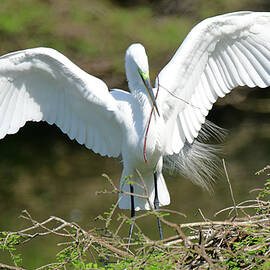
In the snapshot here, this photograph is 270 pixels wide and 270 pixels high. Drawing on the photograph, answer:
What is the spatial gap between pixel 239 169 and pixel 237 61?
230cm

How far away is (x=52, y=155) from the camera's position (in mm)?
5137

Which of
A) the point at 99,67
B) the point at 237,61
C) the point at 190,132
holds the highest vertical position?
the point at 237,61

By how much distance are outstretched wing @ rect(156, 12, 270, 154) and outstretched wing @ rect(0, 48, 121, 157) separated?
229 mm

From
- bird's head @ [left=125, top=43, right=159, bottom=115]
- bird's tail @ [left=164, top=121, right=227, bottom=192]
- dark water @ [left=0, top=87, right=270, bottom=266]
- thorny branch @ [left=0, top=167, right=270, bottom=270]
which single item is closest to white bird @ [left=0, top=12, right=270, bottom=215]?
bird's head @ [left=125, top=43, right=159, bottom=115]

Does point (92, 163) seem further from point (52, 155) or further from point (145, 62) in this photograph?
point (145, 62)

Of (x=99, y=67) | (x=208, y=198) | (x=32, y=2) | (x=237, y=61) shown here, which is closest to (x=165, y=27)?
(x=99, y=67)

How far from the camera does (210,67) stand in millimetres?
2547

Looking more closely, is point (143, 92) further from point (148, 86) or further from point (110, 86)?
point (110, 86)

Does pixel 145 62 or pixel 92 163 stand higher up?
pixel 145 62

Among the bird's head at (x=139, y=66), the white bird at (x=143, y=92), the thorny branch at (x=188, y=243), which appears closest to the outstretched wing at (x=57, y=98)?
the white bird at (x=143, y=92)

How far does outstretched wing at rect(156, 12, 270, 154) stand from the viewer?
7.77ft

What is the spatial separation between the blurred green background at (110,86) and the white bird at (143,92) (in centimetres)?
178

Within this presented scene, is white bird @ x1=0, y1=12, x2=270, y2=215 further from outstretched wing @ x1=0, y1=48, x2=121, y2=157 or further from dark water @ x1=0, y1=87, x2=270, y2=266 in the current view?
dark water @ x1=0, y1=87, x2=270, y2=266

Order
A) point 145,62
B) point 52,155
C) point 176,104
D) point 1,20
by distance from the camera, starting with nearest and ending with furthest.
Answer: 1. point 145,62
2. point 176,104
3. point 1,20
4. point 52,155
